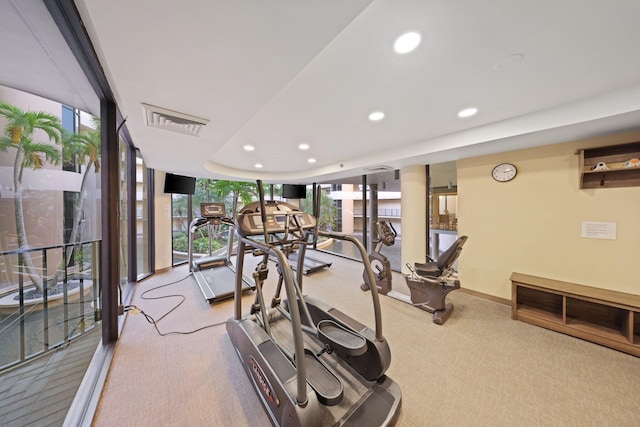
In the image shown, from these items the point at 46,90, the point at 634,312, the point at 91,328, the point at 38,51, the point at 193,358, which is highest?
the point at 38,51

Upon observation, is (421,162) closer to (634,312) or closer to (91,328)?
(634,312)

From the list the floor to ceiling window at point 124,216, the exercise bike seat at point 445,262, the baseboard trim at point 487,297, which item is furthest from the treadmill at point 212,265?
the baseboard trim at point 487,297

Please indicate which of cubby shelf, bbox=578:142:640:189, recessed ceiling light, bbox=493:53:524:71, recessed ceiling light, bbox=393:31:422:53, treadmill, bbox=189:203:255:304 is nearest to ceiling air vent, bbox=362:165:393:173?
cubby shelf, bbox=578:142:640:189

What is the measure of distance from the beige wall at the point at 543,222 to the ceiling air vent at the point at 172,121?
13.1 feet

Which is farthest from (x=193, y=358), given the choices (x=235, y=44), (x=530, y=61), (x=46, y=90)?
(x=530, y=61)

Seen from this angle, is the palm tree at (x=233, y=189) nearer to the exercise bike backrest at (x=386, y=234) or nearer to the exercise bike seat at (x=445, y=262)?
the exercise bike backrest at (x=386, y=234)

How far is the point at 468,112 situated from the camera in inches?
88.5

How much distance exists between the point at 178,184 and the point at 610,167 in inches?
275

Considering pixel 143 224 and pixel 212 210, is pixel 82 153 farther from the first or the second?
pixel 143 224

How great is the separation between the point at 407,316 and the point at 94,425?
307 cm

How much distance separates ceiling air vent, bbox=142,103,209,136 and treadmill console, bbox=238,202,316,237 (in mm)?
1009

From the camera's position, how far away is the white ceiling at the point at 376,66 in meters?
0.98

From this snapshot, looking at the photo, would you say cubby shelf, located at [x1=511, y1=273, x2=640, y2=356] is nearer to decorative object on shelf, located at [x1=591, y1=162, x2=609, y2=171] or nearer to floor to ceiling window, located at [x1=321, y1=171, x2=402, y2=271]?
decorative object on shelf, located at [x1=591, y1=162, x2=609, y2=171]

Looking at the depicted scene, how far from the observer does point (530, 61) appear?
4.79ft
